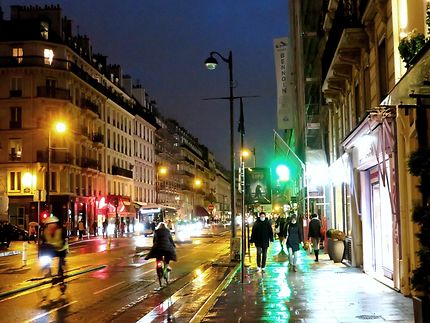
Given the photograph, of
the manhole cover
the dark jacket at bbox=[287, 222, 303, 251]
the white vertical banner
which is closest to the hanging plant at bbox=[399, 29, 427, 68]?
the manhole cover

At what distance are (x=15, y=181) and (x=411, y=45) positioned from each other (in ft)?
184

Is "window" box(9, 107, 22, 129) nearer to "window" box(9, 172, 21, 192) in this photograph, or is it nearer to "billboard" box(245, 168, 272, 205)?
"window" box(9, 172, 21, 192)

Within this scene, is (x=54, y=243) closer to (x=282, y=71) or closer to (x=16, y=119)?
(x=282, y=71)

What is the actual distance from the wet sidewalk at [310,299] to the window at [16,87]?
49785 mm

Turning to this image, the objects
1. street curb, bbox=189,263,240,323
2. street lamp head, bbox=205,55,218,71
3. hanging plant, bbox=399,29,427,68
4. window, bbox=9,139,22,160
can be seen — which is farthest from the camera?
window, bbox=9,139,22,160

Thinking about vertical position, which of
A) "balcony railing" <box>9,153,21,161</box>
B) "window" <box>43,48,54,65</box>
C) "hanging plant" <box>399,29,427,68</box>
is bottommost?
"hanging plant" <box>399,29,427,68</box>

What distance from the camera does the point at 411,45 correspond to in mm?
12055

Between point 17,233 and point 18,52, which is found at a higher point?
point 18,52

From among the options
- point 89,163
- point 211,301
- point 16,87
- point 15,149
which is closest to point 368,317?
point 211,301

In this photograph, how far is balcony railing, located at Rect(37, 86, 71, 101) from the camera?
207 ft

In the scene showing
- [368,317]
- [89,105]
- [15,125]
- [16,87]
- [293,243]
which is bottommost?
[368,317]

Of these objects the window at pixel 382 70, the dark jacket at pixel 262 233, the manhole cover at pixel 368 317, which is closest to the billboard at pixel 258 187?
the dark jacket at pixel 262 233

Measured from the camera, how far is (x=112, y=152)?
3162 inches

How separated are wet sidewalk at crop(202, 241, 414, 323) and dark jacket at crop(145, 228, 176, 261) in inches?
71.9
